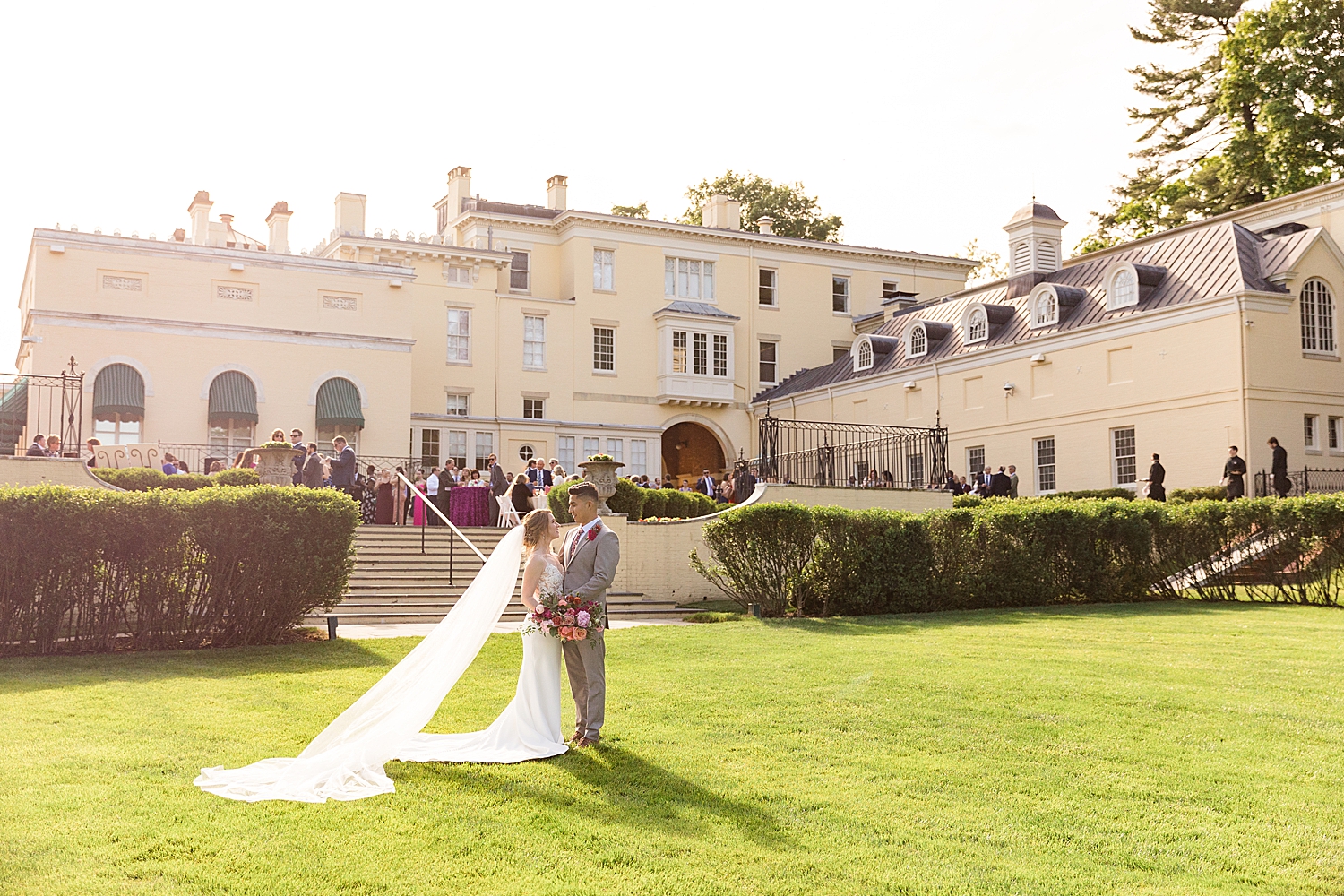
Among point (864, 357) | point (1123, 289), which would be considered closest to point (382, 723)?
point (1123, 289)

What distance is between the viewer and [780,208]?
184 ft

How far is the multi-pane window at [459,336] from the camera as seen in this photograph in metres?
41.1

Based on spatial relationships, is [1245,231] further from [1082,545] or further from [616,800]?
[616,800]

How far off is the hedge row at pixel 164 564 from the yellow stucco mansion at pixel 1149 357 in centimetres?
1488

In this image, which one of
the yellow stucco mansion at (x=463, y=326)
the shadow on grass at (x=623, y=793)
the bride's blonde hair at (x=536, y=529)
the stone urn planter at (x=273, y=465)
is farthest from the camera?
the yellow stucco mansion at (x=463, y=326)

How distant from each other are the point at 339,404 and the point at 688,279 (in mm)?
17810

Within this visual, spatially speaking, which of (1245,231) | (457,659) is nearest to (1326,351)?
(1245,231)

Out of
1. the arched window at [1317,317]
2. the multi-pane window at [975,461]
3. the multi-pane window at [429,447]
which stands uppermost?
the arched window at [1317,317]

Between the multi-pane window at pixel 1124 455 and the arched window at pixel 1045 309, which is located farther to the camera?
the arched window at pixel 1045 309

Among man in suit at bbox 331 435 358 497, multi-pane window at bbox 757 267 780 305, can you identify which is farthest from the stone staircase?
multi-pane window at bbox 757 267 780 305

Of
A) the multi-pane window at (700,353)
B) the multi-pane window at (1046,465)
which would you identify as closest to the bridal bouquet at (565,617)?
the multi-pane window at (1046,465)

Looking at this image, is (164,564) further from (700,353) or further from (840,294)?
(840,294)

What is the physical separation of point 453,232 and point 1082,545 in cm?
3257

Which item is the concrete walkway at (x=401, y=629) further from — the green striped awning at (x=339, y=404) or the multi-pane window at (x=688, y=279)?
the multi-pane window at (x=688, y=279)
